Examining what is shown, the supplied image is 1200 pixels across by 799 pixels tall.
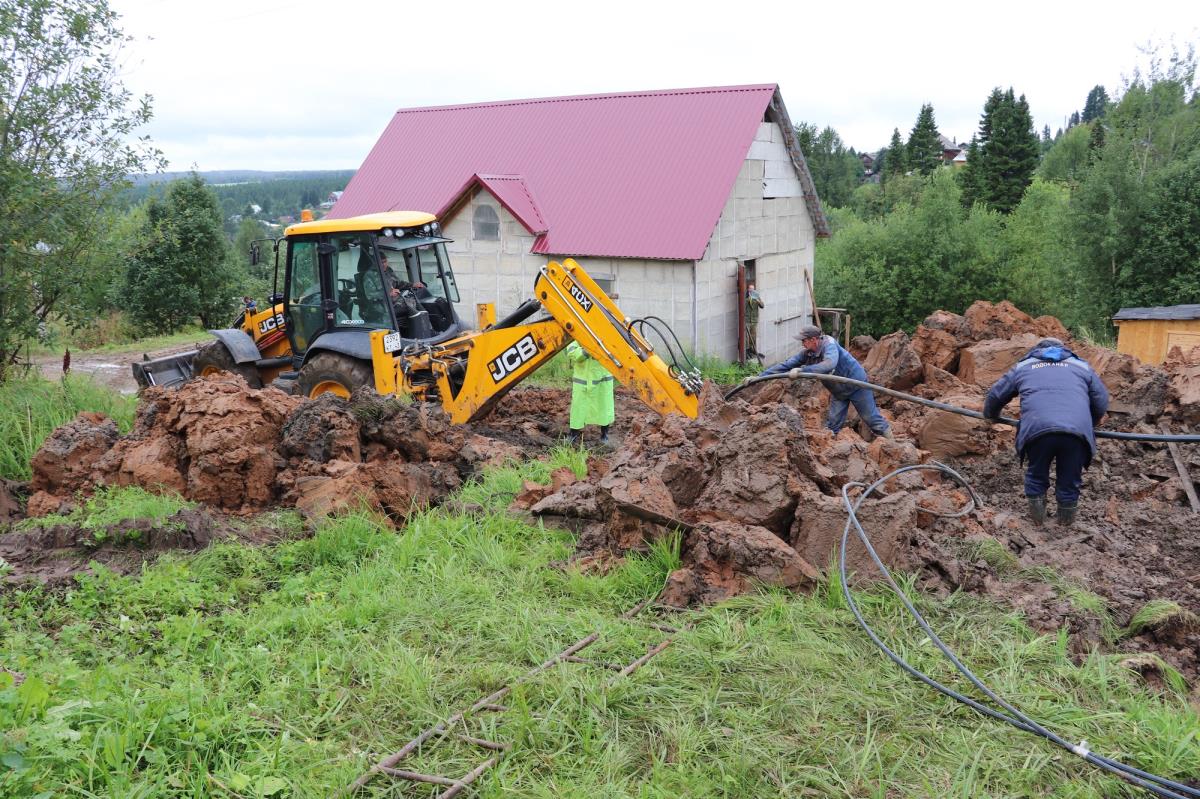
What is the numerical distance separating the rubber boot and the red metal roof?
9.17 meters

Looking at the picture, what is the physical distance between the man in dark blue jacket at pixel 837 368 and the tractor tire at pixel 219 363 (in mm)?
5938

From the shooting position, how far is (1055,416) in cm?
613

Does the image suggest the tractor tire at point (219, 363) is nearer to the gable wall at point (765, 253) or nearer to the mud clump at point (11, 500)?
the mud clump at point (11, 500)

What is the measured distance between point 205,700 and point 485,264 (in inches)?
542

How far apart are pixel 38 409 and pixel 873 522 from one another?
807 cm

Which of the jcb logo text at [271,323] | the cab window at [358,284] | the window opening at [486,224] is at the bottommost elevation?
the jcb logo text at [271,323]

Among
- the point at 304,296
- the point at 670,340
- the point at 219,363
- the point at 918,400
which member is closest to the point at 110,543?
the point at 304,296

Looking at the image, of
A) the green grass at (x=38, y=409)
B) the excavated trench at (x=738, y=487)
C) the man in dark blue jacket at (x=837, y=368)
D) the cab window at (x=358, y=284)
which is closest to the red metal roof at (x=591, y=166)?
the man in dark blue jacket at (x=837, y=368)

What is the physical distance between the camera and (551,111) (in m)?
19.2

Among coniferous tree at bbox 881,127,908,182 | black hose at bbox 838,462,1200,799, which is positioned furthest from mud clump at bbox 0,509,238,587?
coniferous tree at bbox 881,127,908,182

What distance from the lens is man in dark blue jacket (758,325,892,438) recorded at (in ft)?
27.1

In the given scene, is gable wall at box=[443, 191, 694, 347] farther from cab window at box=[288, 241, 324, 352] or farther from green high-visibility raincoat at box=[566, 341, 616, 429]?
cab window at box=[288, 241, 324, 352]

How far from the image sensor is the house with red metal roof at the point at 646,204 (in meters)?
15.7

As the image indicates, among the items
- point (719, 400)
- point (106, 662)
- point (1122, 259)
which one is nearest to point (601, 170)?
point (719, 400)
